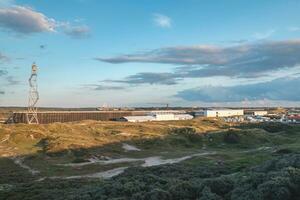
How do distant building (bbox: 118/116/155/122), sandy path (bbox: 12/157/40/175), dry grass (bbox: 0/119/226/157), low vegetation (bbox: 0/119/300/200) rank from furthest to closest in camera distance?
distant building (bbox: 118/116/155/122)
dry grass (bbox: 0/119/226/157)
sandy path (bbox: 12/157/40/175)
low vegetation (bbox: 0/119/300/200)

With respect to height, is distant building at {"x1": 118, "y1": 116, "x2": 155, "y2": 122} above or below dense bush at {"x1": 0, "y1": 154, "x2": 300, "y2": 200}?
above

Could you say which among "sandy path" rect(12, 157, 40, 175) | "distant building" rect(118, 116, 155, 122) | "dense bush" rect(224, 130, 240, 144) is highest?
"distant building" rect(118, 116, 155, 122)

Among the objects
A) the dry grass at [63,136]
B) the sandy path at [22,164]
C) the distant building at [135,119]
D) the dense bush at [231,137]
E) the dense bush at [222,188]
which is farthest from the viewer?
the distant building at [135,119]

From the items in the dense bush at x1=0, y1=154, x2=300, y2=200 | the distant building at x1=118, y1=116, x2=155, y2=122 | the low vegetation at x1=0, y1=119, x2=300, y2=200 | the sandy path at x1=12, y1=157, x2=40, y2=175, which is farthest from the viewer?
the distant building at x1=118, y1=116, x2=155, y2=122

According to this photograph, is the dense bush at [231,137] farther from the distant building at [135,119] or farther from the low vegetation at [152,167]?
the distant building at [135,119]

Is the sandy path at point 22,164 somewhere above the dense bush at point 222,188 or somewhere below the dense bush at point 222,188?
below

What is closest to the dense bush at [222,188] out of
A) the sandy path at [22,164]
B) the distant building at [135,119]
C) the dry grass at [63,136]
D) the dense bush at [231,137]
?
the sandy path at [22,164]

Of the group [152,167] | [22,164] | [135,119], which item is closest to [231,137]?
[22,164]

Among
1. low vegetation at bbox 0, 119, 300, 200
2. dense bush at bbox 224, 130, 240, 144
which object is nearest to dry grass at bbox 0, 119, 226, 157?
low vegetation at bbox 0, 119, 300, 200

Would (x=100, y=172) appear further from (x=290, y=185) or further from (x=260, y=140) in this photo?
(x=260, y=140)

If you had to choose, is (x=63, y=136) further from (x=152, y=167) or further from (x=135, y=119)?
(x=135, y=119)

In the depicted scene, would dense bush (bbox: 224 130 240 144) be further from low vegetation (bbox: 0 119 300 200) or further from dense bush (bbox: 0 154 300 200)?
dense bush (bbox: 0 154 300 200)
